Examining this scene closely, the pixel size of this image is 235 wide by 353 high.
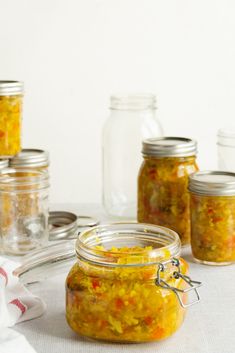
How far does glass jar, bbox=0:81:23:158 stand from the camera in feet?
5.57

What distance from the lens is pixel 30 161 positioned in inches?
70.9

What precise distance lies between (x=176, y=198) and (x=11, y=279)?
453 mm

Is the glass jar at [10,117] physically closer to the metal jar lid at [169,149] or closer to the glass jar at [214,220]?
the metal jar lid at [169,149]

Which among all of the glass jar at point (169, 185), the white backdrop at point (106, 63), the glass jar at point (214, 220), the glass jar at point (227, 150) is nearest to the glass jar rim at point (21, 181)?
the glass jar at point (169, 185)

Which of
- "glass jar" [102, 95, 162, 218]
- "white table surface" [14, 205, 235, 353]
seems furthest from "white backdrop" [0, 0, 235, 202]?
"white table surface" [14, 205, 235, 353]

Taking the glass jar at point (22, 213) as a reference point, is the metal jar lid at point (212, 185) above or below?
above

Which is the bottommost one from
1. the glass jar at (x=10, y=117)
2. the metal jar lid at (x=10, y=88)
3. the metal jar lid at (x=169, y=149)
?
the metal jar lid at (x=169, y=149)

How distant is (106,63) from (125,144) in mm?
549

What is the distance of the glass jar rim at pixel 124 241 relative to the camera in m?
1.20

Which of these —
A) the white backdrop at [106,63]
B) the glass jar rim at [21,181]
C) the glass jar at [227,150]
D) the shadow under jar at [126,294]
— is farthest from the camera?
the white backdrop at [106,63]

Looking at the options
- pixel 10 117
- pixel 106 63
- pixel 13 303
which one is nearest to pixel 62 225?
pixel 10 117

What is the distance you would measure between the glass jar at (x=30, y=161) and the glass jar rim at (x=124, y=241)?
47 cm

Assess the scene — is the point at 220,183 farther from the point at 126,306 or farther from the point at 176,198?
the point at 126,306

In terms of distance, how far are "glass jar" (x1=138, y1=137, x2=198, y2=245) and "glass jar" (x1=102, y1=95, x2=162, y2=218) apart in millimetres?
269
